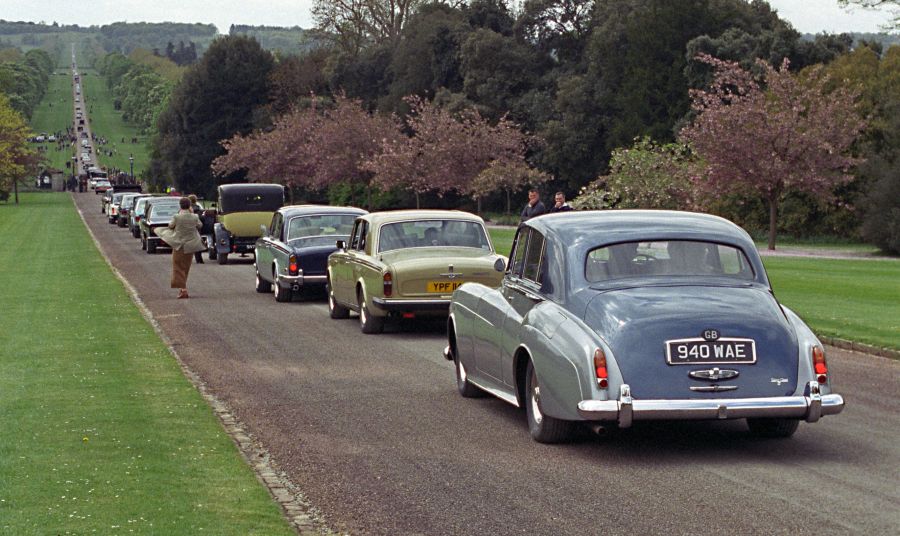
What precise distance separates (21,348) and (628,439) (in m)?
9.38

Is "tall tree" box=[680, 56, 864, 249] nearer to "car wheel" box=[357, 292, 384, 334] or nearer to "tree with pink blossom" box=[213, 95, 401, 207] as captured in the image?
"car wheel" box=[357, 292, 384, 334]

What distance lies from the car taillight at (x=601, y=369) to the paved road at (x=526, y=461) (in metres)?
0.58

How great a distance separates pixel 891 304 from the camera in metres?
22.6

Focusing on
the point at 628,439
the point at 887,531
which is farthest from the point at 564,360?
the point at 887,531

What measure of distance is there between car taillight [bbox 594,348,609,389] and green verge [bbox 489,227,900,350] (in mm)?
7883

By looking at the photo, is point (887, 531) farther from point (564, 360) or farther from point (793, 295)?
point (793, 295)

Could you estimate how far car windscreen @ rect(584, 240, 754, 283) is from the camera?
33.7 feet

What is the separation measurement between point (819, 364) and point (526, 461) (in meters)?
2.17

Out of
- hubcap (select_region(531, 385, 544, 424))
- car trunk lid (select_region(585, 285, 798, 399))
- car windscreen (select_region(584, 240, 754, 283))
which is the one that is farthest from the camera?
car windscreen (select_region(584, 240, 754, 283))

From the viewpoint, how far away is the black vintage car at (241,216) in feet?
122

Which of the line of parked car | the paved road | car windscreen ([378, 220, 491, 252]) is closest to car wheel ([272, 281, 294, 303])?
car windscreen ([378, 220, 491, 252])

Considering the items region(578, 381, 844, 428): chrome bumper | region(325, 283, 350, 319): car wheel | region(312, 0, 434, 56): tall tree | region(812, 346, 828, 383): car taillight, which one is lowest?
region(325, 283, 350, 319): car wheel

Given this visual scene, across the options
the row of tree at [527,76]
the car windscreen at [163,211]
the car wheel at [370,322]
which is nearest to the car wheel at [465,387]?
the car wheel at [370,322]

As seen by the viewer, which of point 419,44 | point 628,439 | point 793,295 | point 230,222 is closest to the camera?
point 628,439
